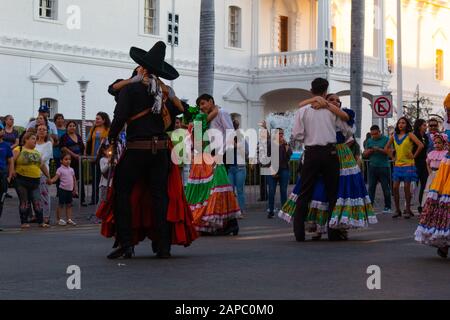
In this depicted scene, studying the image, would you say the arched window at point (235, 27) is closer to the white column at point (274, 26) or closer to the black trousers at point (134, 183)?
the white column at point (274, 26)

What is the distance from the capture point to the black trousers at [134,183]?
420 inches

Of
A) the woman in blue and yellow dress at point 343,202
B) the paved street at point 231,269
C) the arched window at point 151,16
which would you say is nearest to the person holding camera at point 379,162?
the paved street at point 231,269

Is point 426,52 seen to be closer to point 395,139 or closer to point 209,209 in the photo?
point 395,139

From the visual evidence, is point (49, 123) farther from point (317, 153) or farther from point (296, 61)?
point (296, 61)

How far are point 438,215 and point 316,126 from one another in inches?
114

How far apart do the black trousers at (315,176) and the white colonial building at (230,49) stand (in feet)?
67.8

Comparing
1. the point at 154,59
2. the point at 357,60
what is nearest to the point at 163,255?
the point at 154,59

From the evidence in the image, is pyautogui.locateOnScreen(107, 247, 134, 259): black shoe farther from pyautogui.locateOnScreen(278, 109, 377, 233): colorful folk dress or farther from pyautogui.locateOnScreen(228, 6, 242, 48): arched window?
pyautogui.locateOnScreen(228, 6, 242, 48): arched window

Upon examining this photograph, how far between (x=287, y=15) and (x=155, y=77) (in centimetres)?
3594

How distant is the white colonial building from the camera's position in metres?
33.3

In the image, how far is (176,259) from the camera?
10.7 meters

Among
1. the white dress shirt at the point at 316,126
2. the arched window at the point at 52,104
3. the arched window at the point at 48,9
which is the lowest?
the white dress shirt at the point at 316,126

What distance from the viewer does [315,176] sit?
520 inches
